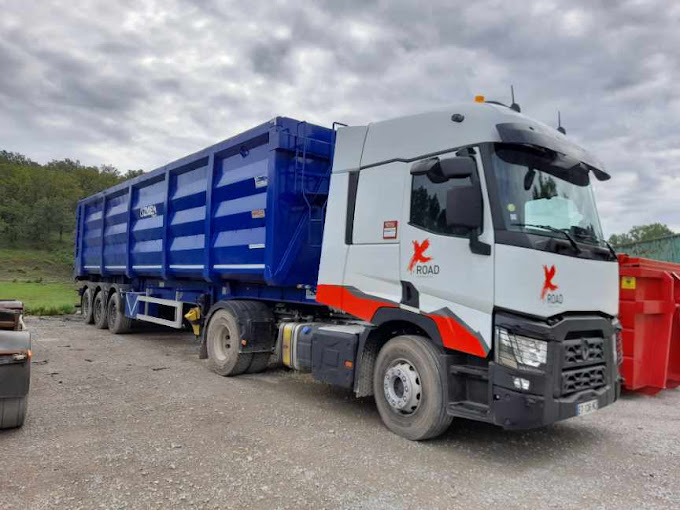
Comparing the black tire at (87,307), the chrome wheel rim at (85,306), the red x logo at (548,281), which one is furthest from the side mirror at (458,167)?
the chrome wheel rim at (85,306)

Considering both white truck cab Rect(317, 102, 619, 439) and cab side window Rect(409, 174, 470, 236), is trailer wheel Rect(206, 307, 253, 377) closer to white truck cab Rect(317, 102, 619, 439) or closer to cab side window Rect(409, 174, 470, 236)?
white truck cab Rect(317, 102, 619, 439)

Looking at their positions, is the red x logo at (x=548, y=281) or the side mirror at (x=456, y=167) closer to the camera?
the red x logo at (x=548, y=281)

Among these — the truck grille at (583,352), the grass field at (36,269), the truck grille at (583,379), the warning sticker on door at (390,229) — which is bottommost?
the grass field at (36,269)

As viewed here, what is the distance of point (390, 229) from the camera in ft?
15.0

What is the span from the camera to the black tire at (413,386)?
13.4 feet

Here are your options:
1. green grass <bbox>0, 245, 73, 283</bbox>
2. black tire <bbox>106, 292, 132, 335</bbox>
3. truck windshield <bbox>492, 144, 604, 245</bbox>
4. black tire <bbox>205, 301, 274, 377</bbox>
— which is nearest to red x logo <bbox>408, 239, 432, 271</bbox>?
truck windshield <bbox>492, 144, 604, 245</bbox>

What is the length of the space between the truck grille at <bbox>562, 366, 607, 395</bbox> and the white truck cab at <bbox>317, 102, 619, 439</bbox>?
0.05 ft

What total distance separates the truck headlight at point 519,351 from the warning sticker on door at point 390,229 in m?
1.31

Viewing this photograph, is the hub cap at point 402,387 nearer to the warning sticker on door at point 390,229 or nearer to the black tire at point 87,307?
the warning sticker on door at point 390,229

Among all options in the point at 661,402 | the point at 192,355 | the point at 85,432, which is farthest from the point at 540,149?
the point at 192,355

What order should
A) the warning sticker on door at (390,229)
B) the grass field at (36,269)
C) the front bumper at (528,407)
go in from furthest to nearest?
1. the grass field at (36,269)
2. the warning sticker on door at (390,229)
3. the front bumper at (528,407)

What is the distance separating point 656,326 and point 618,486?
119 inches

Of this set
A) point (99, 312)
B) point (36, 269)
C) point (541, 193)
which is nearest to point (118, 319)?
point (99, 312)

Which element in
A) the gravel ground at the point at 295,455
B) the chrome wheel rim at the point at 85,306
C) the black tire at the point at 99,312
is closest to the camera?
the gravel ground at the point at 295,455
